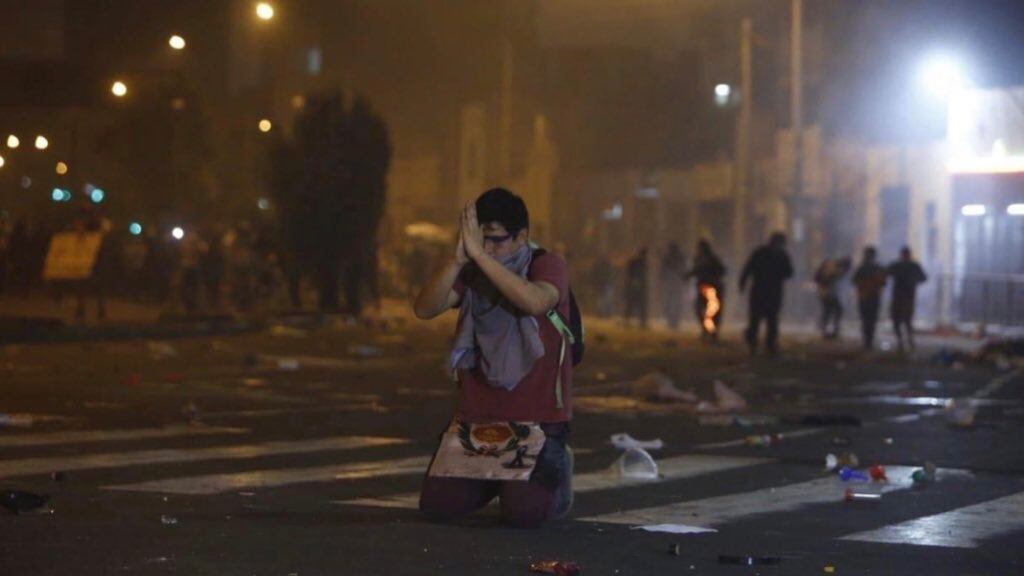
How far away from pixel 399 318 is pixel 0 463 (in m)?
27.1

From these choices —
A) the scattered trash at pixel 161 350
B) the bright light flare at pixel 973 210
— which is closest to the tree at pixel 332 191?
the scattered trash at pixel 161 350

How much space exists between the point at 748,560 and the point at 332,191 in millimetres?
31899

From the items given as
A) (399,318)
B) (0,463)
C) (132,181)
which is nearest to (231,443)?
(0,463)

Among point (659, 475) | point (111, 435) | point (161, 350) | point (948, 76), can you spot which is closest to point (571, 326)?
point (659, 475)

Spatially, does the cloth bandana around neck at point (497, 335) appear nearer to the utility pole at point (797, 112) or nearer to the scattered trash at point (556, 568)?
the scattered trash at point (556, 568)

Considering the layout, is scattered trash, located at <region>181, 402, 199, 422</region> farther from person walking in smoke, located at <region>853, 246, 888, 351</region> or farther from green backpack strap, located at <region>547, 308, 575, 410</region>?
person walking in smoke, located at <region>853, 246, 888, 351</region>

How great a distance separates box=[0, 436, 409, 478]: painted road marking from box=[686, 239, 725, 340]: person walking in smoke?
18.3m

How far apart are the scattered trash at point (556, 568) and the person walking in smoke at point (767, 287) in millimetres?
20079

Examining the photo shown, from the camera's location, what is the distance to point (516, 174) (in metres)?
67.1

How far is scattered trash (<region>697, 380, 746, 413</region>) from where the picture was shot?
16.2 meters

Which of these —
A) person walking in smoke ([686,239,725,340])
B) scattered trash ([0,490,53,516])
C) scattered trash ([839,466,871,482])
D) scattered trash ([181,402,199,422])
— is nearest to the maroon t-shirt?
scattered trash ([0,490,53,516])

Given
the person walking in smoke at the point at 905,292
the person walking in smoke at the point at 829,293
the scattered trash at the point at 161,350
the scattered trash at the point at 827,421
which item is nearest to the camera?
the scattered trash at the point at 827,421

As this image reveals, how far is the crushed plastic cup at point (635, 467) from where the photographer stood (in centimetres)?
1062

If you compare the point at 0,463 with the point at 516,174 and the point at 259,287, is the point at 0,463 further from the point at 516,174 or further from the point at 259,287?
the point at 516,174
